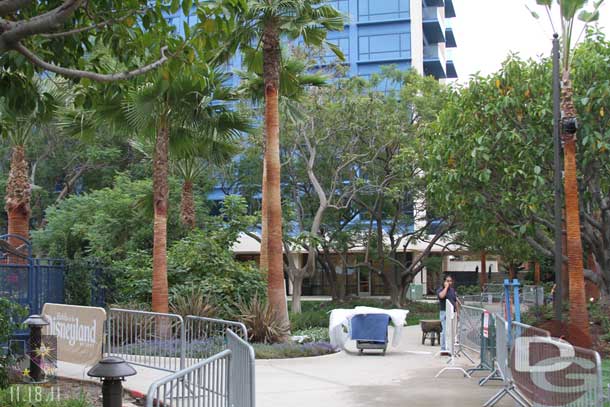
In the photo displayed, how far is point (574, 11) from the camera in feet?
55.5

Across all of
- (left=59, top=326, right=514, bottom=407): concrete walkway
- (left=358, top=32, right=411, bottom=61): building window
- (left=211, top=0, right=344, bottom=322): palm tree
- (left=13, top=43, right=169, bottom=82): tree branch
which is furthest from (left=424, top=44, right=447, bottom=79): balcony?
(left=13, top=43, right=169, bottom=82): tree branch

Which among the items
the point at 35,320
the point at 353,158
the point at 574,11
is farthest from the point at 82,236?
the point at 574,11

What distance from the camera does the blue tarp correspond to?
16938 mm

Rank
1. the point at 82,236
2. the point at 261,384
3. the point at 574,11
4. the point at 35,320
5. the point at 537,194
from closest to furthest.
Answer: the point at 35,320, the point at 261,384, the point at 574,11, the point at 537,194, the point at 82,236

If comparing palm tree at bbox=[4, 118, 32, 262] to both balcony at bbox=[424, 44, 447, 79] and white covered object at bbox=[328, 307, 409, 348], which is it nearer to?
white covered object at bbox=[328, 307, 409, 348]

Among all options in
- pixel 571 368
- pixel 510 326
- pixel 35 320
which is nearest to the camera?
pixel 571 368

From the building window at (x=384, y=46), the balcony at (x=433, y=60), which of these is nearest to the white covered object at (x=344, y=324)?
the building window at (x=384, y=46)

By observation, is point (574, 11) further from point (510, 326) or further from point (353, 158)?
point (353, 158)

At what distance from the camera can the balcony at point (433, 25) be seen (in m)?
56.5

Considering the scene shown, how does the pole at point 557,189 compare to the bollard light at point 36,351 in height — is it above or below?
above

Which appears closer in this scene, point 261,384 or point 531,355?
point 531,355

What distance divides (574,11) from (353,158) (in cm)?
1576

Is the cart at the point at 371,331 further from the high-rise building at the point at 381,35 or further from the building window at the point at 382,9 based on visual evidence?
the building window at the point at 382,9

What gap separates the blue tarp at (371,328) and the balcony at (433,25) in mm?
43230
